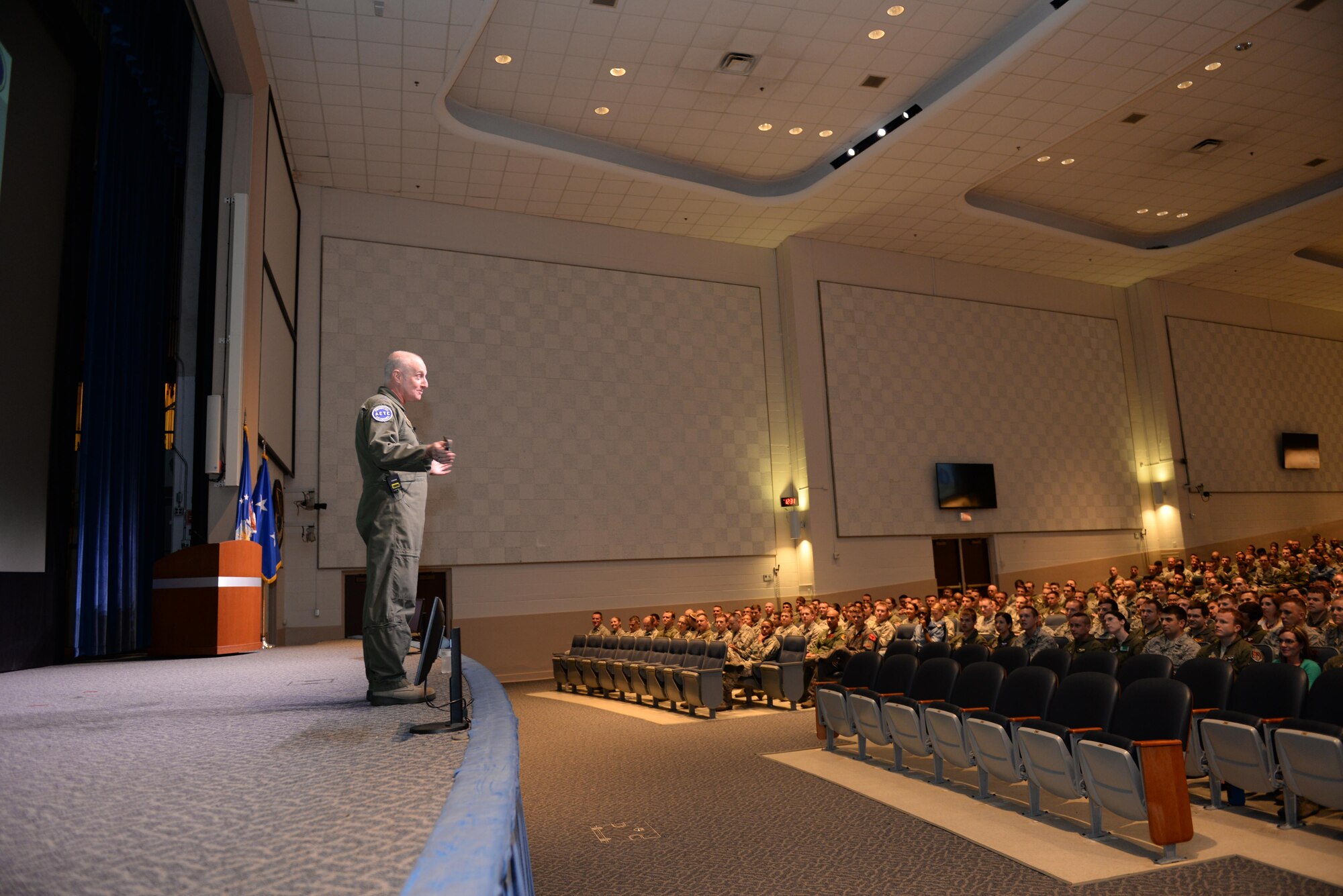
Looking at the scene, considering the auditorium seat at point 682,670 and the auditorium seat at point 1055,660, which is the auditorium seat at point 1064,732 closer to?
the auditorium seat at point 1055,660

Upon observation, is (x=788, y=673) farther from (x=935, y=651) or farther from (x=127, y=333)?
(x=127, y=333)

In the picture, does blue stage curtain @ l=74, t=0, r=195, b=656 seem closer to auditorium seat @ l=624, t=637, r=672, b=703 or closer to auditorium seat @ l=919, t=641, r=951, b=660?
auditorium seat @ l=624, t=637, r=672, b=703

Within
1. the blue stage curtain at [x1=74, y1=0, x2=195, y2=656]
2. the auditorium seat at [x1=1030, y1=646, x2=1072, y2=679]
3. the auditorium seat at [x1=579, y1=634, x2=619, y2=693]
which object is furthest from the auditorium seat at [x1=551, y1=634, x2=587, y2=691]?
the auditorium seat at [x1=1030, y1=646, x2=1072, y2=679]

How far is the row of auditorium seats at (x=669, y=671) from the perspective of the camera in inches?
372

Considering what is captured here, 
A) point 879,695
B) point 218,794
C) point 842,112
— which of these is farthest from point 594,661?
point 218,794

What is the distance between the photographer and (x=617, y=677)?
11.3 metres

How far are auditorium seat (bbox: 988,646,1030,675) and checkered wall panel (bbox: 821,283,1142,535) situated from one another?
892cm

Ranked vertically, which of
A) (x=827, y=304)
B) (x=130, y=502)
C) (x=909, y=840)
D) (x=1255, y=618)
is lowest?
(x=909, y=840)

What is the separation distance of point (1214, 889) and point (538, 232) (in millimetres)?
13450

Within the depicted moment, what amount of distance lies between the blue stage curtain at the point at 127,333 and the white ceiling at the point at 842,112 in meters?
2.74

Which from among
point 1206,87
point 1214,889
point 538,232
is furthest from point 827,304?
point 1214,889

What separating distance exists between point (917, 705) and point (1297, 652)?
7.70ft

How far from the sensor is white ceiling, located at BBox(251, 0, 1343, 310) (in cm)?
1048

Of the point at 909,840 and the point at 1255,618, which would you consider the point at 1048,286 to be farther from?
the point at 909,840
